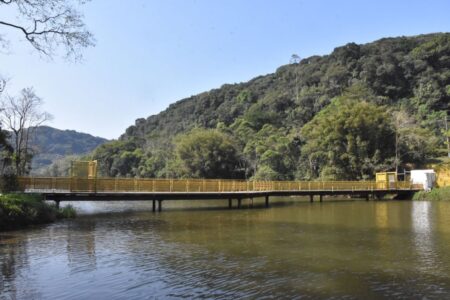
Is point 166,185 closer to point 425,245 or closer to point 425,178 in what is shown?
point 425,245

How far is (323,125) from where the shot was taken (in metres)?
59.2

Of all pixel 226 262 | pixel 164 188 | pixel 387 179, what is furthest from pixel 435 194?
pixel 226 262

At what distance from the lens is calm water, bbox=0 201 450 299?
10.2 m

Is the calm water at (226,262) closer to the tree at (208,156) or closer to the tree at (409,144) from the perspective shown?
the tree at (409,144)

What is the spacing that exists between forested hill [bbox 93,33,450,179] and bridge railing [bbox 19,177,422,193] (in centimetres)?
1098

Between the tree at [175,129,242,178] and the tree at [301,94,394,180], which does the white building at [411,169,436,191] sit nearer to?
the tree at [301,94,394,180]

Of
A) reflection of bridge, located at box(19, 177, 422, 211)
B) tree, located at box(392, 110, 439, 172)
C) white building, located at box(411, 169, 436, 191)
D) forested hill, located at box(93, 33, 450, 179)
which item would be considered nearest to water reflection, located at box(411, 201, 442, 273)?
reflection of bridge, located at box(19, 177, 422, 211)

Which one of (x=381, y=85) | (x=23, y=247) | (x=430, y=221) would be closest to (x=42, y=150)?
(x=23, y=247)

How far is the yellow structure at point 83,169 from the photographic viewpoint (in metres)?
30.9

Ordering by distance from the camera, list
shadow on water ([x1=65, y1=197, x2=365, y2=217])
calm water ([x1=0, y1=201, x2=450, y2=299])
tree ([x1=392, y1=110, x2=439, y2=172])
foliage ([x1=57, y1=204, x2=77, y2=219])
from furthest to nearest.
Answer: tree ([x1=392, y1=110, x2=439, y2=172]) < shadow on water ([x1=65, y1=197, x2=365, y2=217]) < foliage ([x1=57, y1=204, x2=77, y2=219]) < calm water ([x1=0, y1=201, x2=450, y2=299])

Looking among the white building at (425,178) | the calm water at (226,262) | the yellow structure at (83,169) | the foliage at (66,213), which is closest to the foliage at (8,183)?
the foliage at (66,213)

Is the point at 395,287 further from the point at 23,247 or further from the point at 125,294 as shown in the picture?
the point at 23,247

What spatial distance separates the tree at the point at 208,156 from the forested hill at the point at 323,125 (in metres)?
0.16

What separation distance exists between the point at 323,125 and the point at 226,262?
48.2 m
